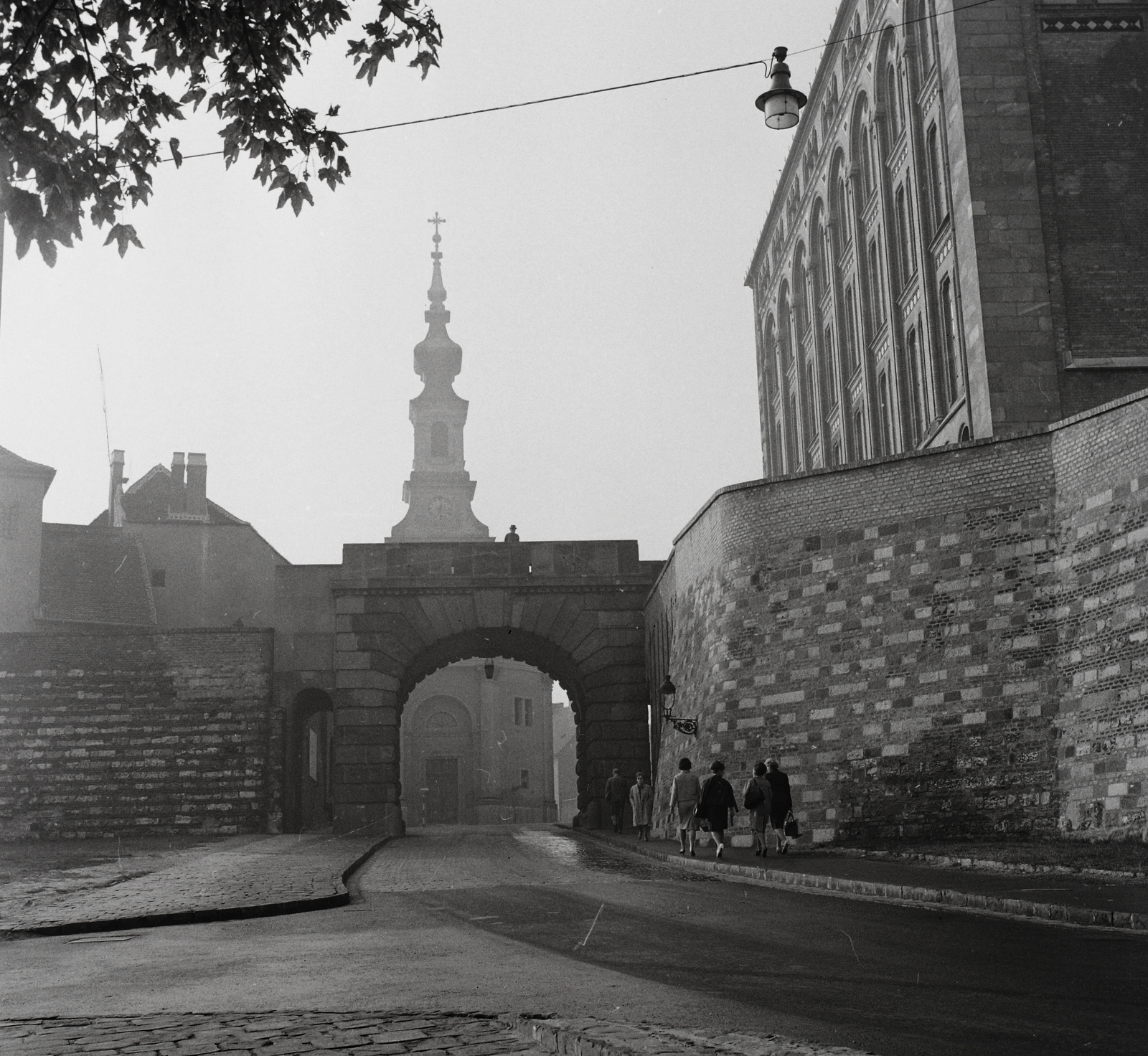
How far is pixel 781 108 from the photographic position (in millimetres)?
16156

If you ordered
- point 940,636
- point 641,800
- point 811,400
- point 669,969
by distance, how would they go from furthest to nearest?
point 811,400
point 641,800
point 940,636
point 669,969

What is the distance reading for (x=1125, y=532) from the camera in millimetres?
18219

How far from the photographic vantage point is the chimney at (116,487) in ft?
185

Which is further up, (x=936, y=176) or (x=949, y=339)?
(x=936, y=176)

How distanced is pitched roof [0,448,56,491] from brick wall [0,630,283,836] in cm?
1354

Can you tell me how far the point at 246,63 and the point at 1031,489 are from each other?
1498 cm

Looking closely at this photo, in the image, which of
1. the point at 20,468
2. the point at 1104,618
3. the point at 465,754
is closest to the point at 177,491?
the point at 20,468

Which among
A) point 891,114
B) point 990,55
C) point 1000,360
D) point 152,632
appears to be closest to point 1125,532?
point 1000,360

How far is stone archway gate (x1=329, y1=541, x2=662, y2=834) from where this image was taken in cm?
3388

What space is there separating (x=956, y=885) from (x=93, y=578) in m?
42.1

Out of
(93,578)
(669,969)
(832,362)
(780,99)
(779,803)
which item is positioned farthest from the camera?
(93,578)

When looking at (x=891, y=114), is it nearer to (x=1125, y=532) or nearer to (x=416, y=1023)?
(x=1125, y=532)

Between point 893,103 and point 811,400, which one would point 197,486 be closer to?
point 811,400

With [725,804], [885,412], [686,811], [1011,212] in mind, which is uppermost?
[1011,212]
